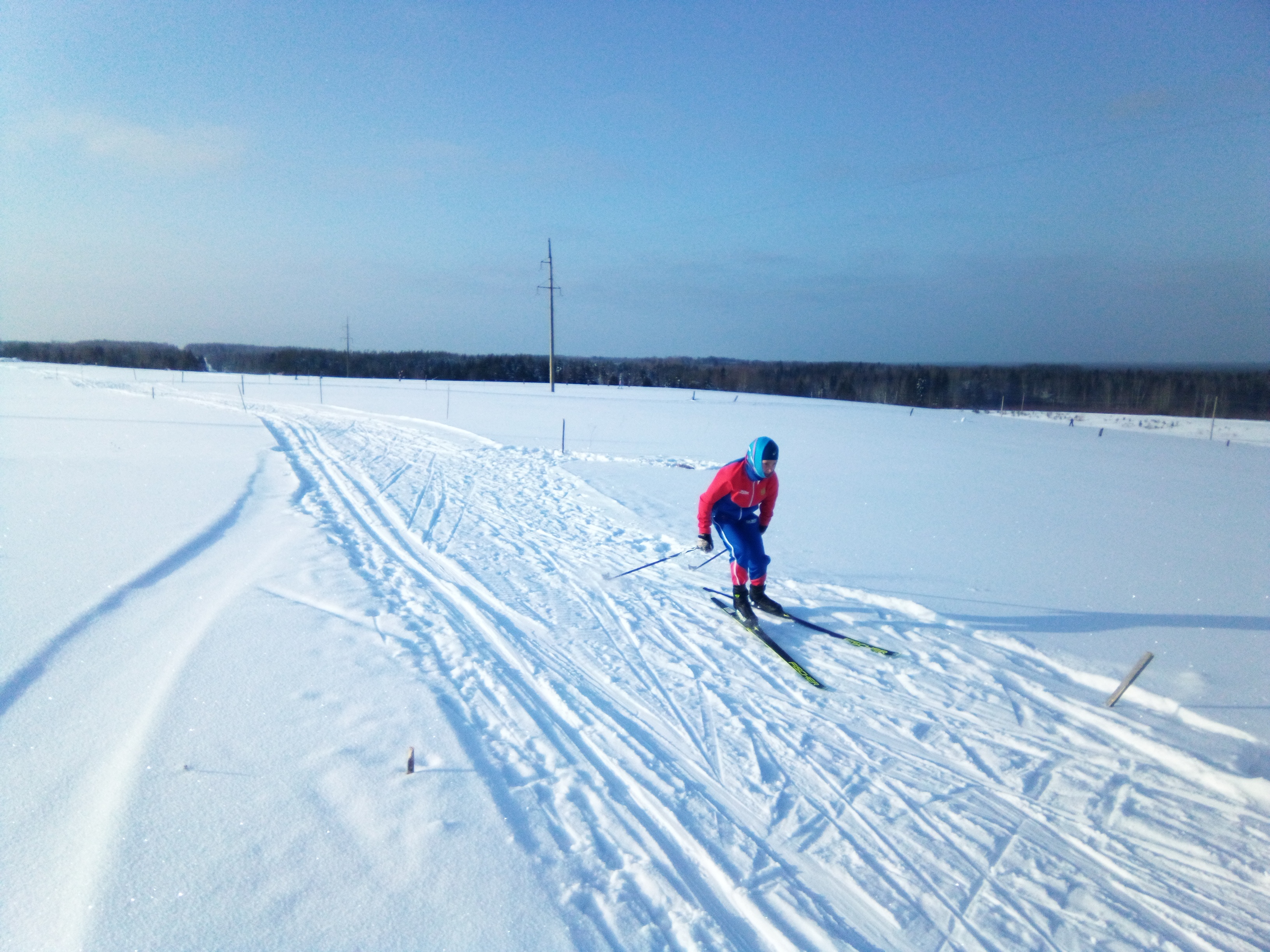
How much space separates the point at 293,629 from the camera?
17.3 ft

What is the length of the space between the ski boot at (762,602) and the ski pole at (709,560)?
1457 millimetres

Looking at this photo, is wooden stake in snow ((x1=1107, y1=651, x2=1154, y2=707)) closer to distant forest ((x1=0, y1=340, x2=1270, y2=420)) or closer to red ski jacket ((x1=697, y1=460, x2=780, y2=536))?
red ski jacket ((x1=697, y1=460, x2=780, y2=536))

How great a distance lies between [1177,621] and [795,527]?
14.8ft

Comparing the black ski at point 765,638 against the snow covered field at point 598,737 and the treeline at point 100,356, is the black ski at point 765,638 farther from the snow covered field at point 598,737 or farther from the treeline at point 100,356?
the treeline at point 100,356

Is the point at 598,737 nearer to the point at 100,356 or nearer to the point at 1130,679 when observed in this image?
the point at 1130,679

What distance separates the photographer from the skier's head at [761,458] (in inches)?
229

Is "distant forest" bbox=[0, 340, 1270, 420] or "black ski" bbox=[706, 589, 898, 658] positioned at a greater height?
"distant forest" bbox=[0, 340, 1270, 420]

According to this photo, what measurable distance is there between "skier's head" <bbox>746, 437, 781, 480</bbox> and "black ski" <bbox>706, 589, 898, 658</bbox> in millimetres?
1286

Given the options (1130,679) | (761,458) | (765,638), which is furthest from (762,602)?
(1130,679)

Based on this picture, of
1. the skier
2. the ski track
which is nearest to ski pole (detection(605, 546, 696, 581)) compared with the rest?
the ski track

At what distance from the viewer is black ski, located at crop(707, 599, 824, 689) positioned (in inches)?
194

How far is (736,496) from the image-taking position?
6102mm

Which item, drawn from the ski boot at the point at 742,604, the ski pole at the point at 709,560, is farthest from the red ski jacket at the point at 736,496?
the ski pole at the point at 709,560

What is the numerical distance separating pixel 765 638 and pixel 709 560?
246cm
